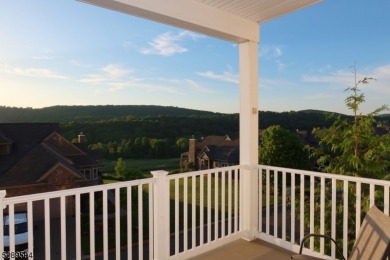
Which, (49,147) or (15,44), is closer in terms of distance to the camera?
(49,147)

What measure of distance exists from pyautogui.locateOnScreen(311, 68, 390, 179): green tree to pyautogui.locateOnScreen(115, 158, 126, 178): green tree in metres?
4.59

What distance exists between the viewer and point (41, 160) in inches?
227

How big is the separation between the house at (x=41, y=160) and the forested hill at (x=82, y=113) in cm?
15

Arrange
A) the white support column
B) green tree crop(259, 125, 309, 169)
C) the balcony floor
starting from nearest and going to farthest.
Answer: the balcony floor
the white support column
green tree crop(259, 125, 309, 169)

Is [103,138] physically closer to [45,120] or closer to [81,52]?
[45,120]

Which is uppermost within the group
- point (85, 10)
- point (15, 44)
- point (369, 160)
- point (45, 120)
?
point (85, 10)

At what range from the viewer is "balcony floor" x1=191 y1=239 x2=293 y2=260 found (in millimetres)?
3160

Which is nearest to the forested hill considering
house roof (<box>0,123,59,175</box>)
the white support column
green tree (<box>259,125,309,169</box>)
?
house roof (<box>0,123,59,175</box>)

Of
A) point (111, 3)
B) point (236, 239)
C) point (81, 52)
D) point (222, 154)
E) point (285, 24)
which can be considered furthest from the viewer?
point (285, 24)

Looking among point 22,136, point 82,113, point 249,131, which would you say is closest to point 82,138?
point 82,113

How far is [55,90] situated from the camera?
20.3ft

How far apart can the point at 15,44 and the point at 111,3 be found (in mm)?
4700

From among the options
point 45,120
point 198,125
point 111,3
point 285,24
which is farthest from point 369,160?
point 45,120

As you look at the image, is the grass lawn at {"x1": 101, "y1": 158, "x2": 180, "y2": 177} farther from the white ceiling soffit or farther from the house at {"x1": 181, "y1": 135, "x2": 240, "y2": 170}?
the white ceiling soffit
